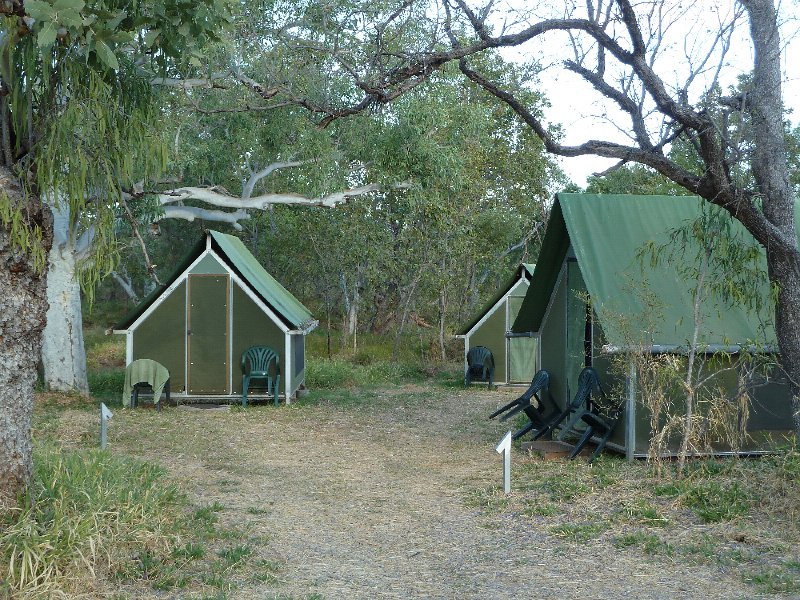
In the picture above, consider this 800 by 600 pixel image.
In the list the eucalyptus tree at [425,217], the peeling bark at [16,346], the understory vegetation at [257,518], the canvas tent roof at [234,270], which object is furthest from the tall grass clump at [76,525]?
the eucalyptus tree at [425,217]

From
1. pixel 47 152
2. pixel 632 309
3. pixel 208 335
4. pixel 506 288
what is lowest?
pixel 208 335

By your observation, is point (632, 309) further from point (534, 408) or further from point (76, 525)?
point (76, 525)

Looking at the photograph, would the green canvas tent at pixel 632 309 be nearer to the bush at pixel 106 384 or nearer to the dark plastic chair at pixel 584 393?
the dark plastic chair at pixel 584 393

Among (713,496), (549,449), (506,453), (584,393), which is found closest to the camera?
(713,496)

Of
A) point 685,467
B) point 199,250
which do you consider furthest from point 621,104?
point 199,250

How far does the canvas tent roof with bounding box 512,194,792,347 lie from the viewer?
29.0 ft

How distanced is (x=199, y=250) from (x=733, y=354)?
28.6 ft

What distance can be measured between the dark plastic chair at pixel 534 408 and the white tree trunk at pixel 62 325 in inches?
311

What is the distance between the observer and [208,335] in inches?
583

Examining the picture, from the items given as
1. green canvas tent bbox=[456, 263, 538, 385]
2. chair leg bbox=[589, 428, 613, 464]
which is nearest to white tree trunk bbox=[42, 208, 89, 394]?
green canvas tent bbox=[456, 263, 538, 385]

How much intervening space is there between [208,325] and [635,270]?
7680 millimetres

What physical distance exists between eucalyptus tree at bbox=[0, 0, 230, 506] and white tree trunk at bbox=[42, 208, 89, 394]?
33.1 feet

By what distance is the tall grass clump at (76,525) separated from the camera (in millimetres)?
4621

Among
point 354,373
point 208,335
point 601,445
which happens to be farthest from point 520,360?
point 601,445
